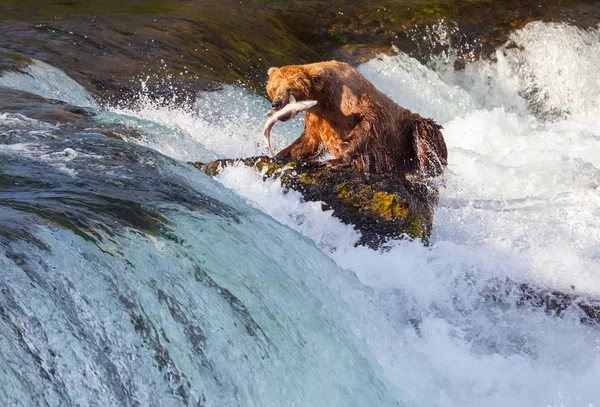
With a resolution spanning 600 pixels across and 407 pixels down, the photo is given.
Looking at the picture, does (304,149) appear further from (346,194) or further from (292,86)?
(346,194)

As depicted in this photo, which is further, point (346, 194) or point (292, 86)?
point (292, 86)

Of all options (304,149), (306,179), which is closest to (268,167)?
(306,179)

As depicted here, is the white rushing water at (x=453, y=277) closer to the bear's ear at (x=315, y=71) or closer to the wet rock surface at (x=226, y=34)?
the bear's ear at (x=315, y=71)

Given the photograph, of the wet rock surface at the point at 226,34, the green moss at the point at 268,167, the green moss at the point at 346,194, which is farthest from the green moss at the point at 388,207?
the wet rock surface at the point at 226,34

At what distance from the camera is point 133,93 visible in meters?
9.59

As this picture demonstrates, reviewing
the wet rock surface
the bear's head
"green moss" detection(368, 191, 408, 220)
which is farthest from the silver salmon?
the wet rock surface

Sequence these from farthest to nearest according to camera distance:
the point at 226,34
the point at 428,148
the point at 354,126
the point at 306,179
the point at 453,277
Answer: the point at 226,34 → the point at 428,148 → the point at 354,126 → the point at 306,179 → the point at 453,277

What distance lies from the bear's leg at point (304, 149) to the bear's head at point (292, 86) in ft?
1.23

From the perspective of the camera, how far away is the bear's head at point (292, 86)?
5992 millimetres

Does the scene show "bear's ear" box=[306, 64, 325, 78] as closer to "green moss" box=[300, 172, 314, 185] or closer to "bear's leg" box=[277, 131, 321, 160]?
"bear's leg" box=[277, 131, 321, 160]

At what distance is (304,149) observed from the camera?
642 cm

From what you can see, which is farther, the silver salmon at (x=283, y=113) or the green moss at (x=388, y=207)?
the silver salmon at (x=283, y=113)

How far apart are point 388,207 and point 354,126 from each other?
0.74 meters

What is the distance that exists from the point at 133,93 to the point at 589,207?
4.66 m
